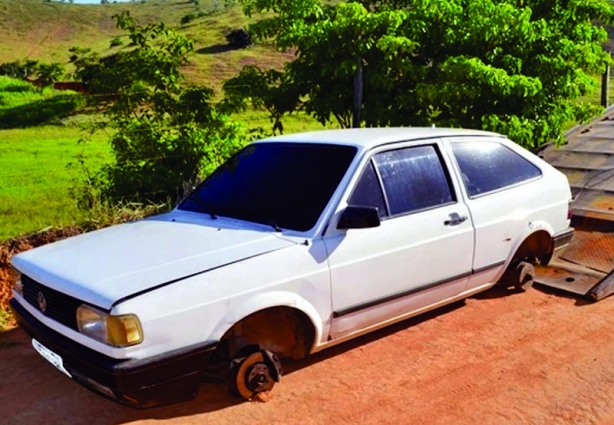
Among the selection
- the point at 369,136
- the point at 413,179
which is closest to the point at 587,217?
the point at 413,179

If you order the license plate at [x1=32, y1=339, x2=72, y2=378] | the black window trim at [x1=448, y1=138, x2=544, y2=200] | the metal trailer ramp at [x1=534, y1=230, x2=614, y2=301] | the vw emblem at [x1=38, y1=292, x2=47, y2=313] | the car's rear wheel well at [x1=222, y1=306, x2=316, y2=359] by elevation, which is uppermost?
the black window trim at [x1=448, y1=138, x2=544, y2=200]

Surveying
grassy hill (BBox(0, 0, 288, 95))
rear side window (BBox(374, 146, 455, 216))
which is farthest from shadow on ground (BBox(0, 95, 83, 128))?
grassy hill (BBox(0, 0, 288, 95))

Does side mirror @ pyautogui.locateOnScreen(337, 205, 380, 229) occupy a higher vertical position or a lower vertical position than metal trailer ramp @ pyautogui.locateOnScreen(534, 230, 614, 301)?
higher

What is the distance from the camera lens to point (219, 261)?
3.80 meters

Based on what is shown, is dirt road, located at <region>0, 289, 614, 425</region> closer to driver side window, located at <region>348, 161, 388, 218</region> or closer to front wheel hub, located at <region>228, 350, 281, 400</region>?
front wheel hub, located at <region>228, 350, 281, 400</region>

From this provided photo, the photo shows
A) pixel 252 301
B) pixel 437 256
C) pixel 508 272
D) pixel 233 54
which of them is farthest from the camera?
pixel 233 54

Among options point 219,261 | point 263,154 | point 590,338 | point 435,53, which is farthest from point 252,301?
point 435,53

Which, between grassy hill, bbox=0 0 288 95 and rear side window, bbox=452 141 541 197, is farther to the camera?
grassy hill, bbox=0 0 288 95

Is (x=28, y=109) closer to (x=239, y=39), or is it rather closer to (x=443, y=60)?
(x=443, y=60)

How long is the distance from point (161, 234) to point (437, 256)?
196 centimetres

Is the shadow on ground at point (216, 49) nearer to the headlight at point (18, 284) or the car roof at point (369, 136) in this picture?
the car roof at point (369, 136)

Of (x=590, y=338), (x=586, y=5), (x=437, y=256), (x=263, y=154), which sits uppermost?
(x=586, y=5)

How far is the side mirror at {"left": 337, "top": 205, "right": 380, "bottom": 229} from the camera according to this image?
13.4 feet

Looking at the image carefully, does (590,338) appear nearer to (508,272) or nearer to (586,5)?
(508,272)
